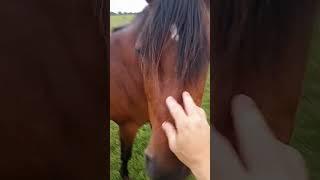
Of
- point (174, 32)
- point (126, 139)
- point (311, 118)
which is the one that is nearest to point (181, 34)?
point (174, 32)

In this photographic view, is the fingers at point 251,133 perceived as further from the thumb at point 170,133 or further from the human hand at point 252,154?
the thumb at point 170,133

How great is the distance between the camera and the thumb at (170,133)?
1.44m

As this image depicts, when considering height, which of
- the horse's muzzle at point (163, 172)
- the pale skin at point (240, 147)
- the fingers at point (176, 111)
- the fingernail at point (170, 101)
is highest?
the fingernail at point (170, 101)

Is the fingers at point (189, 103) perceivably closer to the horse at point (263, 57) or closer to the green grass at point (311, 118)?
the horse at point (263, 57)

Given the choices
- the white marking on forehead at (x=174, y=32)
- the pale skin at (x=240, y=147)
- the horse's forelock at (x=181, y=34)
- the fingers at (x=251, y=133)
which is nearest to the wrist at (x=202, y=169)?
the pale skin at (x=240, y=147)

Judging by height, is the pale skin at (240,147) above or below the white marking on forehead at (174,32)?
below

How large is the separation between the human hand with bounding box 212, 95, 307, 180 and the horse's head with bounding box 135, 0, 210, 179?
111mm

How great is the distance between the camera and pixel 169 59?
56.1 inches

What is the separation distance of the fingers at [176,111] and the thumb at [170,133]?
0.07ft
